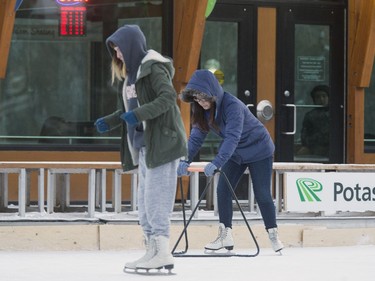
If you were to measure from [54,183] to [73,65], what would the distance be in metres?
1.85

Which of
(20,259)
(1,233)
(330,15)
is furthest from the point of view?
(330,15)

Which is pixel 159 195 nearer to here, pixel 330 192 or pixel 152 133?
pixel 152 133

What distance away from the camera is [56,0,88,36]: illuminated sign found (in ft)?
44.4

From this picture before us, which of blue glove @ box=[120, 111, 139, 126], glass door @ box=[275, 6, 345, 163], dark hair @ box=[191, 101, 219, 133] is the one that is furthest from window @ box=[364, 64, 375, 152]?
blue glove @ box=[120, 111, 139, 126]

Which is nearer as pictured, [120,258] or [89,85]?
[120,258]

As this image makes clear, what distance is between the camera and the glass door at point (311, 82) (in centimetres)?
1441

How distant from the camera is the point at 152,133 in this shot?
829 centimetres

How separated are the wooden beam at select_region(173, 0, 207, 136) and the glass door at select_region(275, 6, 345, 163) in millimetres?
1397

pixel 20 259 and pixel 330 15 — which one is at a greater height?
pixel 330 15

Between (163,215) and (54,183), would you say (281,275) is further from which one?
(54,183)

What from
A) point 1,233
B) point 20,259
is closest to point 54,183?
point 1,233

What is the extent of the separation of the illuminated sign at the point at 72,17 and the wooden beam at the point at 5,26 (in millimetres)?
1448

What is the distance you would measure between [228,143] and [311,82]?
17.4 feet

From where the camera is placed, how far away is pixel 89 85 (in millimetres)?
13742
